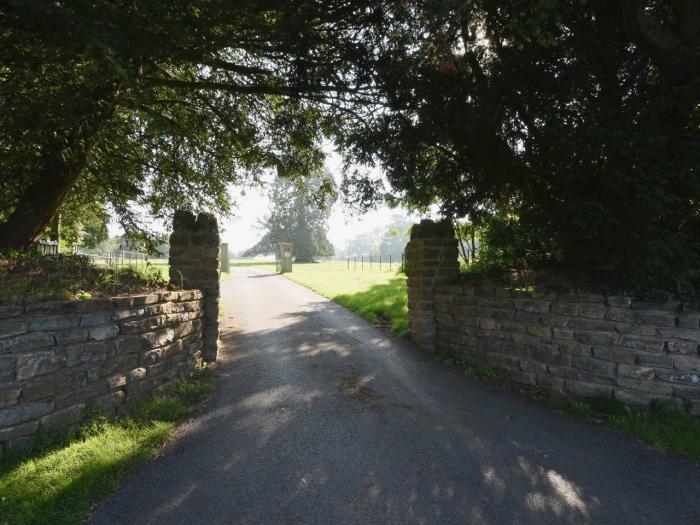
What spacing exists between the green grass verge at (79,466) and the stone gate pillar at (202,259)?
6.70 ft

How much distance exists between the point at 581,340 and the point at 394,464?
3098 millimetres

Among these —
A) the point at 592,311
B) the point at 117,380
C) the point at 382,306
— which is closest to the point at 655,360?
the point at 592,311

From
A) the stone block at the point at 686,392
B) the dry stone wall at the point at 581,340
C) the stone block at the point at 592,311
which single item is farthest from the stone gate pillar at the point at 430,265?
the stone block at the point at 686,392

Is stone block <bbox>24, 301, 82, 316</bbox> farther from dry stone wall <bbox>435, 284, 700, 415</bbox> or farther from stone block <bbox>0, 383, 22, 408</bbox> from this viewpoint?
dry stone wall <bbox>435, 284, 700, 415</bbox>

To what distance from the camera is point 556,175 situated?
5.09 meters

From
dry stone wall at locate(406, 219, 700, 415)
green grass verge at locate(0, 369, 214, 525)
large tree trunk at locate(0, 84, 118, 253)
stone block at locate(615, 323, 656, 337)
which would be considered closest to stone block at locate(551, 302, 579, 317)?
dry stone wall at locate(406, 219, 700, 415)

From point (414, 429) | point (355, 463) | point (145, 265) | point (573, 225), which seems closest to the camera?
point (355, 463)

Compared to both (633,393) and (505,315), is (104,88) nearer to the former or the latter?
(505,315)

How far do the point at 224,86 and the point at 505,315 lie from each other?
585cm

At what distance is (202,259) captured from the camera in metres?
6.49

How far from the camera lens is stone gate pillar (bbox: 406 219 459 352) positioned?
7.36 meters

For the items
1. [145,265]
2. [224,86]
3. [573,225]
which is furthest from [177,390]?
[573,225]

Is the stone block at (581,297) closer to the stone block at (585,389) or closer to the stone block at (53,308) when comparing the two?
the stone block at (585,389)

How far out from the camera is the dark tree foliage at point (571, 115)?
4391 millimetres
